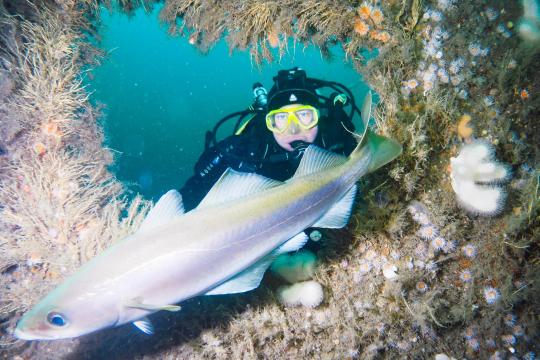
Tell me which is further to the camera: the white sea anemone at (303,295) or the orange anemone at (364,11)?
the orange anemone at (364,11)

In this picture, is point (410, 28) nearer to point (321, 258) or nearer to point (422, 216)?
point (422, 216)

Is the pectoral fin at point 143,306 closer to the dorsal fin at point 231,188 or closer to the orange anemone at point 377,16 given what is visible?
the dorsal fin at point 231,188

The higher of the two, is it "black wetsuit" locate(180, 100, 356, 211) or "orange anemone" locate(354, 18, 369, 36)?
"orange anemone" locate(354, 18, 369, 36)

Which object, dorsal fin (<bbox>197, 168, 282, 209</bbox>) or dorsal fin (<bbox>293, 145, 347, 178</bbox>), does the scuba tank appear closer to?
dorsal fin (<bbox>293, 145, 347, 178</bbox>)

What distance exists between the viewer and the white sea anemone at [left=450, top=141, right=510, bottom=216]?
3.05m

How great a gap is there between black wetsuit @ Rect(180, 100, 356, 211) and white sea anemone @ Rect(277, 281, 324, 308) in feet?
6.11

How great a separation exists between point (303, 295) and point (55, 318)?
7.45 ft

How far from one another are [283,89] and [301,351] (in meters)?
3.81

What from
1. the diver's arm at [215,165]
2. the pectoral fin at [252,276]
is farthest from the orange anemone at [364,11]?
the pectoral fin at [252,276]

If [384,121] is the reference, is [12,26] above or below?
above

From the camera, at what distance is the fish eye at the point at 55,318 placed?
1752 mm

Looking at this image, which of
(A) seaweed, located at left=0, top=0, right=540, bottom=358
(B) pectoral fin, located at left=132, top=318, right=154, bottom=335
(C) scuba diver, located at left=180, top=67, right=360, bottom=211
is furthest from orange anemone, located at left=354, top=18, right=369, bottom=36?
(B) pectoral fin, located at left=132, top=318, right=154, bottom=335

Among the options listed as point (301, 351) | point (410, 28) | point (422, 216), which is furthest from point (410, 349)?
point (410, 28)

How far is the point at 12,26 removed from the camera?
4383 mm
